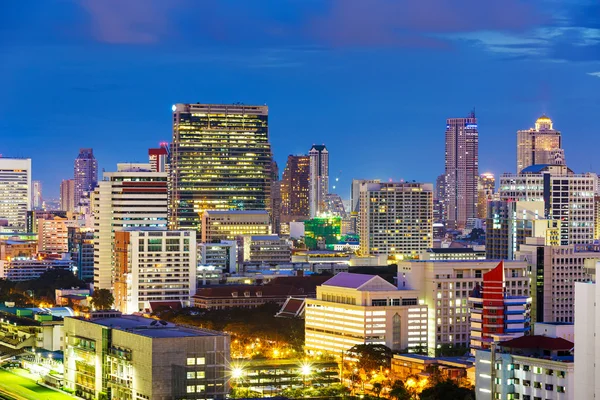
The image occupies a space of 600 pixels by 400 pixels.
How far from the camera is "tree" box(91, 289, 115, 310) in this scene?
11861cm

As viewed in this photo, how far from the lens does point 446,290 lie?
95.6 m

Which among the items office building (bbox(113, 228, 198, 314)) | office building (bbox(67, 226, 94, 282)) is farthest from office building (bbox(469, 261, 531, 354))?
office building (bbox(67, 226, 94, 282))

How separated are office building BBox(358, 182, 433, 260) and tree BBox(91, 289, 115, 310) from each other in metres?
65.9

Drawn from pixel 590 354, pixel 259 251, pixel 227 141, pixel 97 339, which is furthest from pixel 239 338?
pixel 227 141

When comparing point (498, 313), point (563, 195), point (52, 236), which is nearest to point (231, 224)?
point (52, 236)

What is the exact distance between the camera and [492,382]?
6481 centimetres

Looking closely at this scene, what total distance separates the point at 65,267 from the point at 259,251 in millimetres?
23210

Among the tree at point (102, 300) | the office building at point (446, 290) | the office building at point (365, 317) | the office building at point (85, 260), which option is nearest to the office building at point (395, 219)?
the office building at point (85, 260)

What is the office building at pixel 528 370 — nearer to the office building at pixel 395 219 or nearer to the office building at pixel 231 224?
the office building at pixel 231 224

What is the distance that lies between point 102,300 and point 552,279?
3933cm

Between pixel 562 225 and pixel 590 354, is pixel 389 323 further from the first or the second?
pixel 562 225

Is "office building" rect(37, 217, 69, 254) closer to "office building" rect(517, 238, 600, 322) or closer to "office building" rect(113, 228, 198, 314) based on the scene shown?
"office building" rect(113, 228, 198, 314)

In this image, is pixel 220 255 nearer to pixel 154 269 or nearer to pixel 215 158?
pixel 154 269

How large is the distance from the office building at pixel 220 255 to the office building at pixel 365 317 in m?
55.6
